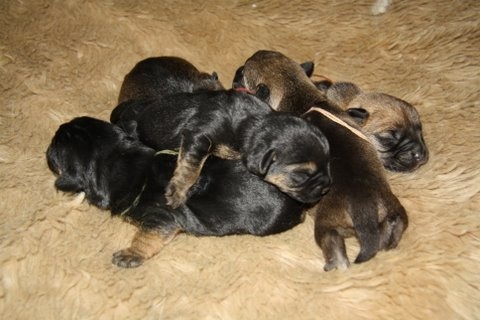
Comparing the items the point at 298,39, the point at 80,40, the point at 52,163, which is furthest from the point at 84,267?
the point at 298,39

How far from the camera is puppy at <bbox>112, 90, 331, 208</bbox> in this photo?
244cm

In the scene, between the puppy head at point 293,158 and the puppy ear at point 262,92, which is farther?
the puppy ear at point 262,92

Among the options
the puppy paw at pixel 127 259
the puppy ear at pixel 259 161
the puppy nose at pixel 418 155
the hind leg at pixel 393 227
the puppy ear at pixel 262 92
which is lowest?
the puppy paw at pixel 127 259

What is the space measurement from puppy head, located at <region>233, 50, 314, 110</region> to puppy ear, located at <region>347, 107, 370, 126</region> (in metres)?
0.39

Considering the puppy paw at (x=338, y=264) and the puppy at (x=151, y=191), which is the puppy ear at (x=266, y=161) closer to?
the puppy at (x=151, y=191)

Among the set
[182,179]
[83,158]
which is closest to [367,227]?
[182,179]

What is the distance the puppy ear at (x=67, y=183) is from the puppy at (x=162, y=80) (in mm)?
882

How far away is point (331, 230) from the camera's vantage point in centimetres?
245

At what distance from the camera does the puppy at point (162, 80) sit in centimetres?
329

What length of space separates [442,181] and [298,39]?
175 centimetres

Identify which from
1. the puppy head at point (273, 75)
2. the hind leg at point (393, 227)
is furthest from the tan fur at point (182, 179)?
the hind leg at point (393, 227)

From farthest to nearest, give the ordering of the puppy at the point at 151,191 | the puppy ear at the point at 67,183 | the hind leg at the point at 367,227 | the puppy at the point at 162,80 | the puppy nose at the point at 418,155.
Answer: the puppy at the point at 162,80, the puppy nose at the point at 418,155, the puppy ear at the point at 67,183, the puppy at the point at 151,191, the hind leg at the point at 367,227

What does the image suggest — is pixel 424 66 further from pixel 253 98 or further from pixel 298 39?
pixel 253 98

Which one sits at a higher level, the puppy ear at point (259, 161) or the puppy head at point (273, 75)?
the puppy head at point (273, 75)
